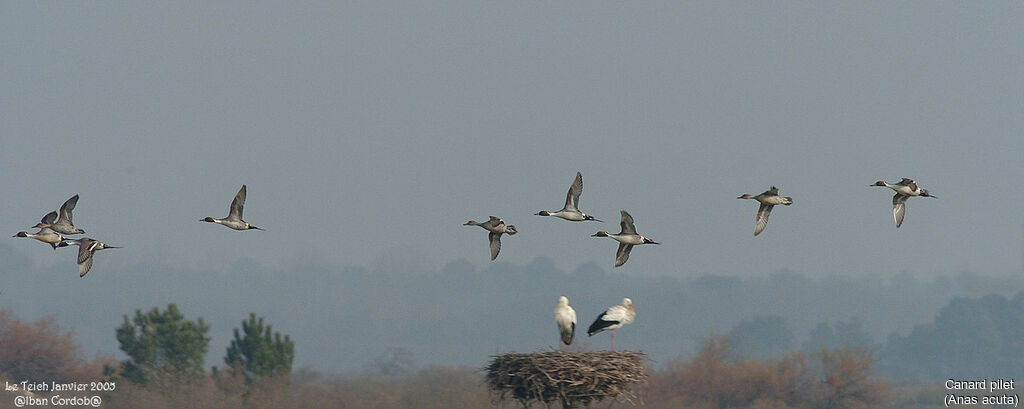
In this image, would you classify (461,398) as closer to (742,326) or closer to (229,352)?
(229,352)

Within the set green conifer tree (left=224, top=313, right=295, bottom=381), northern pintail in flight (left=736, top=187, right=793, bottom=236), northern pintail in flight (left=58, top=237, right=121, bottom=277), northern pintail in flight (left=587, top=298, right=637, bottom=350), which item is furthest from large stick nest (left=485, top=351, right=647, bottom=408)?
green conifer tree (left=224, top=313, right=295, bottom=381)

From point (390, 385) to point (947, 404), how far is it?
3477 centimetres

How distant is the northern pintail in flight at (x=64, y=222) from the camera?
34938mm

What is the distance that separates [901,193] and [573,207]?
8539 millimetres

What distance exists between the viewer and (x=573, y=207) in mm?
35250

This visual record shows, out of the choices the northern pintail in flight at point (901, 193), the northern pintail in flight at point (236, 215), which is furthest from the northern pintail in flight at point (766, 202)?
the northern pintail in flight at point (236, 215)

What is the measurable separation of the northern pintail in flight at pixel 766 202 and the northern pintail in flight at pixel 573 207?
4.29m

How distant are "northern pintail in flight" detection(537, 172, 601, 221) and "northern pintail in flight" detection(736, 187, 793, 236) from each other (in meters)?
4.29

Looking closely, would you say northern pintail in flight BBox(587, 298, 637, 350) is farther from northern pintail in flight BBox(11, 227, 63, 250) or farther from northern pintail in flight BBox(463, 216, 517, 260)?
northern pintail in flight BBox(11, 227, 63, 250)

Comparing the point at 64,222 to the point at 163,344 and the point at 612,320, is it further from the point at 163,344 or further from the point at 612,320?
the point at 163,344

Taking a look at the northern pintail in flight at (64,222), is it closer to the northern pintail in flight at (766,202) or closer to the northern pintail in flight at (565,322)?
the northern pintail in flight at (565,322)

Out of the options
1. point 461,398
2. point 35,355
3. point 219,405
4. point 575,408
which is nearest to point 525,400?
point 575,408

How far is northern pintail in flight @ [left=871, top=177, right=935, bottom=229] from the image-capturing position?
107ft

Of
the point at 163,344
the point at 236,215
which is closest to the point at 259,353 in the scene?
the point at 163,344
